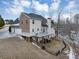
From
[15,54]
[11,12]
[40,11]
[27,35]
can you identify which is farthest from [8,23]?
[15,54]

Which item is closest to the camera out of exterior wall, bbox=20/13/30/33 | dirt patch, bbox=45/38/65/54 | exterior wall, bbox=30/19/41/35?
dirt patch, bbox=45/38/65/54

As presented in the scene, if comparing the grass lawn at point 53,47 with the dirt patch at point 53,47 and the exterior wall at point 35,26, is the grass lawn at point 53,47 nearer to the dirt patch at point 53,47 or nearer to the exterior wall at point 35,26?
the dirt patch at point 53,47

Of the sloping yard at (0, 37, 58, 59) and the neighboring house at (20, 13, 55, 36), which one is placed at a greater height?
the neighboring house at (20, 13, 55, 36)

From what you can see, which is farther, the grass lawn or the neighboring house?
the neighboring house

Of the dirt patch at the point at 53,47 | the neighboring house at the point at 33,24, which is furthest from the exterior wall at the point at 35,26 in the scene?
the dirt patch at the point at 53,47

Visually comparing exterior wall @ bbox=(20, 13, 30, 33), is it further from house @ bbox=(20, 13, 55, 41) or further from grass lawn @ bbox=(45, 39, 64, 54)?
grass lawn @ bbox=(45, 39, 64, 54)

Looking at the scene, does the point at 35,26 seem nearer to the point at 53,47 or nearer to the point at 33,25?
the point at 33,25

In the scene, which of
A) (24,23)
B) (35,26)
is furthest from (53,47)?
(24,23)

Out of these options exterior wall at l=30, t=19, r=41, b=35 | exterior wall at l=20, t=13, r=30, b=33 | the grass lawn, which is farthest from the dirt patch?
exterior wall at l=20, t=13, r=30, b=33
